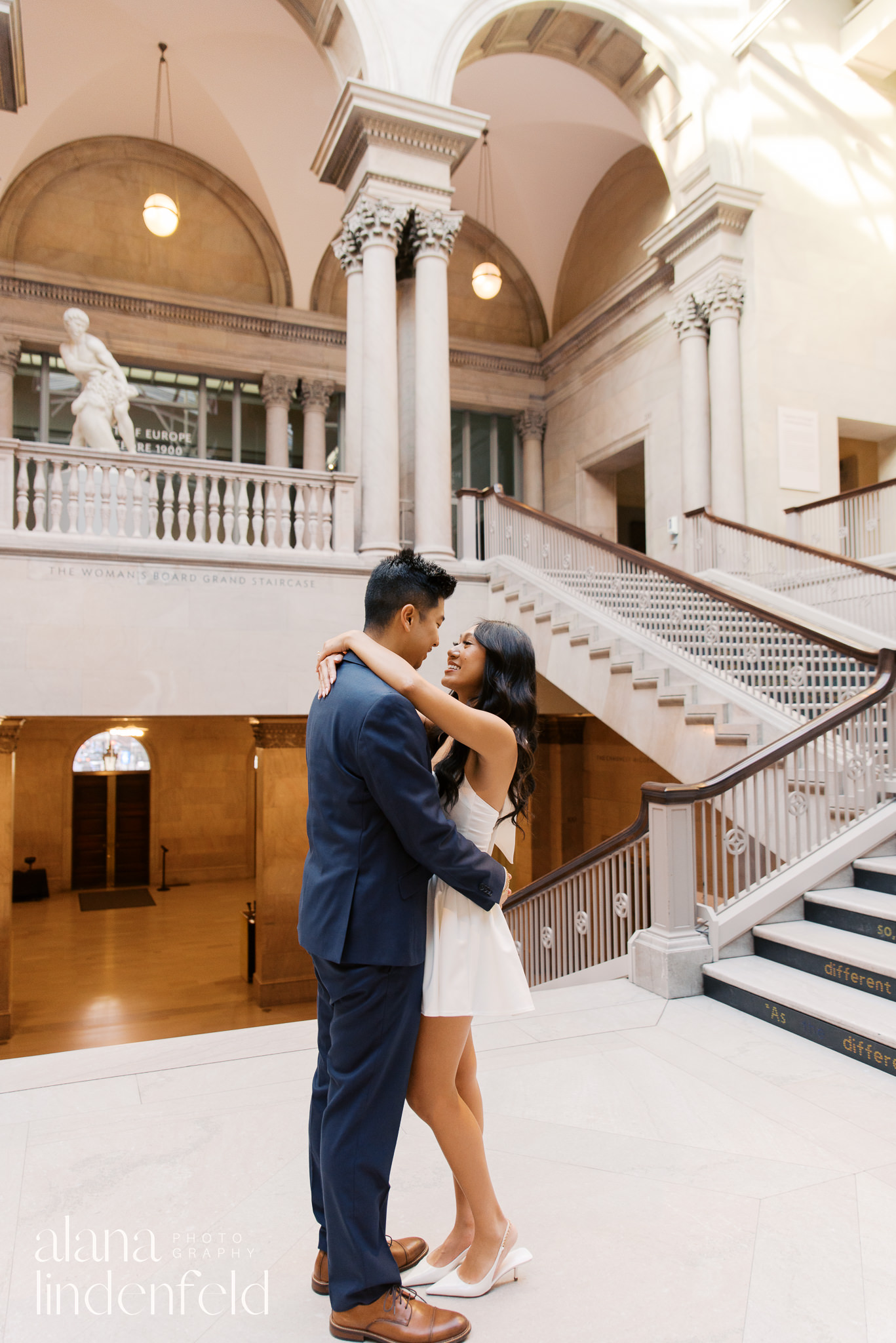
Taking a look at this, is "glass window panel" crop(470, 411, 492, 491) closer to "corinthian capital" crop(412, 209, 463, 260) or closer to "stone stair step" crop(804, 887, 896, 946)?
"corinthian capital" crop(412, 209, 463, 260)

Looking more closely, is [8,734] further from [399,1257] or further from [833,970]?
[399,1257]

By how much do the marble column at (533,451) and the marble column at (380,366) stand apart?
8439mm

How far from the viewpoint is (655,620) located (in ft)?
33.0

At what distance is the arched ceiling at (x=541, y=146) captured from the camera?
1623 cm

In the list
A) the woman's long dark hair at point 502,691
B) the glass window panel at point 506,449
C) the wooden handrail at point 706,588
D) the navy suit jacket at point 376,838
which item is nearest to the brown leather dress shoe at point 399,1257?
the navy suit jacket at point 376,838

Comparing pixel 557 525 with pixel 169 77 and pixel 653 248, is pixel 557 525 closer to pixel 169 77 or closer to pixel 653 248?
pixel 653 248

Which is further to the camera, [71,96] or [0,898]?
[71,96]

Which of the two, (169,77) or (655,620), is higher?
(169,77)

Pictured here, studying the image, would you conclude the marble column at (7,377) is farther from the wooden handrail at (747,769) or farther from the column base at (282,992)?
the wooden handrail at (747,769)

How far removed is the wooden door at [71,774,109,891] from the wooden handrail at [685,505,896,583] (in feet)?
49.0

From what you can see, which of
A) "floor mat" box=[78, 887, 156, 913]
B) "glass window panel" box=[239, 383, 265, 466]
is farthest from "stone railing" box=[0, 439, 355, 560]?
"floor mat" box=[78, 887, 156, 913]

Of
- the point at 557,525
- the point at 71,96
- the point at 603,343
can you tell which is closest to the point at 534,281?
the point at 603,343

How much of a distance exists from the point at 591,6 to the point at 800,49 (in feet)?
13.4

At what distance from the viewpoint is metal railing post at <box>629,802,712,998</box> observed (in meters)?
5.41
